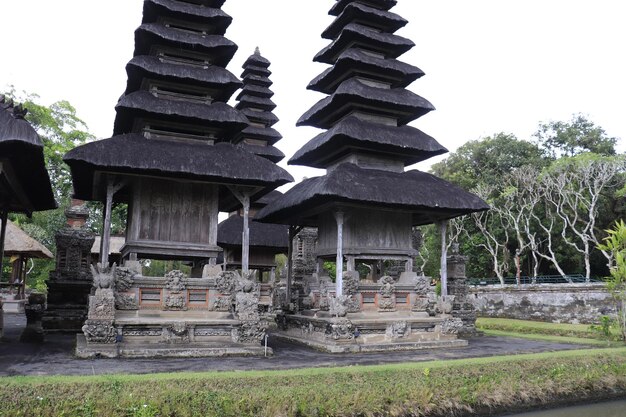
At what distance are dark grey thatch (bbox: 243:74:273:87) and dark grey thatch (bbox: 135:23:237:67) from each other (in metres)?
15.3

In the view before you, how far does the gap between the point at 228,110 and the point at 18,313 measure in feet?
65.1

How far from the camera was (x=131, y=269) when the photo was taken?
13.7 m

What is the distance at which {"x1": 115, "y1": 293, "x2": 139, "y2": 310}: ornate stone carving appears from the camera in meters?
12.9

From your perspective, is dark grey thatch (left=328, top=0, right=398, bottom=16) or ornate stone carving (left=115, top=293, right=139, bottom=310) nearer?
ornate stone carving (left=115, top=293, right=139, bottom=310)

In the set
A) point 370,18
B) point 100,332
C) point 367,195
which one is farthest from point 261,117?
point 100,332

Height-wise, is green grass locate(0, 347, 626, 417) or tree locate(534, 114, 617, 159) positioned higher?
tree locate(534, 114, 617, 159)

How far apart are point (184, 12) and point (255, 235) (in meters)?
→ 14.5

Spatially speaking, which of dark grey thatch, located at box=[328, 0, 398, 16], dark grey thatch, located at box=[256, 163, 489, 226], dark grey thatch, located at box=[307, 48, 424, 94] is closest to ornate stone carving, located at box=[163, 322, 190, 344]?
dark grey thatch, located at box=[256, 163, 489, 226]

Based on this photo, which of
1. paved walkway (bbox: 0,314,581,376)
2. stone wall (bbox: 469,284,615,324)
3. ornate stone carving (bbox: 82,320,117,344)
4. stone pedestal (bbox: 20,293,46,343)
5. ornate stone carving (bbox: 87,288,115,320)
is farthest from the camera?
stone wall (bbox: 469,284,615,324)

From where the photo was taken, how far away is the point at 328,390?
8977 mm

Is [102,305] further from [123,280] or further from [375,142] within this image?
[375,142]

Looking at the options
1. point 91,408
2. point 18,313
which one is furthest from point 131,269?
point 18,313

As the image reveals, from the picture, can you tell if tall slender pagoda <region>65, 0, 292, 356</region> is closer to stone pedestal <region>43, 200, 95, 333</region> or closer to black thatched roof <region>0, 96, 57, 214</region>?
black thatched roof <region>0, 96, 57, 214</region>

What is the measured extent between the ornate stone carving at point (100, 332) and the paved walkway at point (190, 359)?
1.99 ft
